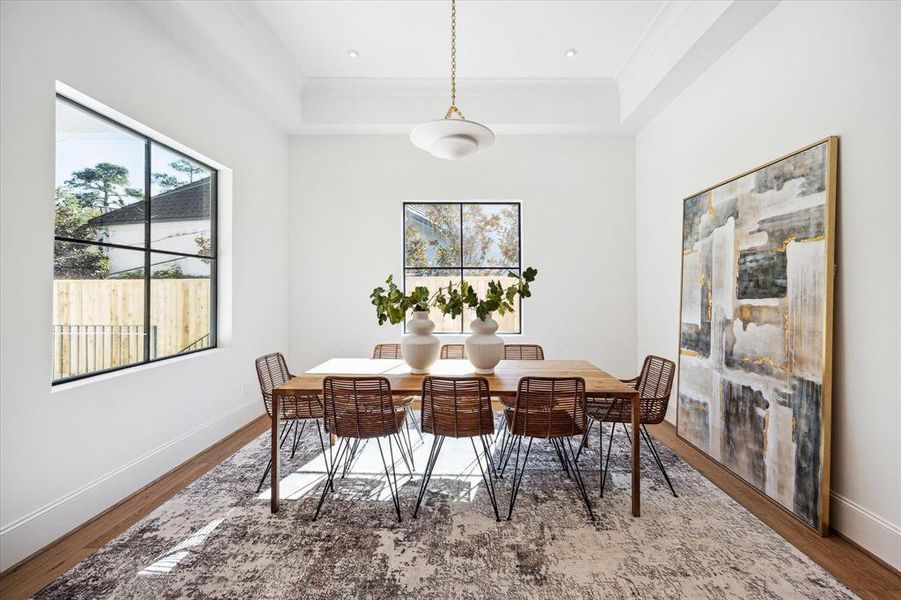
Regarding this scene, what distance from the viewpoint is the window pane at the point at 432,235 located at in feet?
16.3

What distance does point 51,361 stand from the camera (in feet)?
7.09

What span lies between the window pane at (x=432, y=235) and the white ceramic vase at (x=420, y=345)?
2200mm

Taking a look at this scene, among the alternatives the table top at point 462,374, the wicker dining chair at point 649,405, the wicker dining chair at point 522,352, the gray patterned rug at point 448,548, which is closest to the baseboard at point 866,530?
the gray patterned rug at point 448,548

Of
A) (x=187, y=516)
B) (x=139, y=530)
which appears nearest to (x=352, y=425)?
(x=187, y=516)

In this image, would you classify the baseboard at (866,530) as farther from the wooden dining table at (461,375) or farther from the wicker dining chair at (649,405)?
the wooden dining table at (461,375)

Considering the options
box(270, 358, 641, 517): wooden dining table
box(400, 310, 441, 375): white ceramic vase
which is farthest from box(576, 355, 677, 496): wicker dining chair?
box(400, 310, 441, 375): white ceramic vase

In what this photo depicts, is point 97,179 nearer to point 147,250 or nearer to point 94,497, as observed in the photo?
point 147,250

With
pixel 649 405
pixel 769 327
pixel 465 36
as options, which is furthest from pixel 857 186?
pixel 465 36

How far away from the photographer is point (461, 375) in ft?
→ 8.98

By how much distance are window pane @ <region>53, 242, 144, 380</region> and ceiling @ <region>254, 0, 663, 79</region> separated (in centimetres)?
237

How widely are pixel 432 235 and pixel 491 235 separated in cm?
72

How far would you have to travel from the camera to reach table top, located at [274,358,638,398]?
2.39 m

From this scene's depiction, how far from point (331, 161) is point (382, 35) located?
1.67 metres

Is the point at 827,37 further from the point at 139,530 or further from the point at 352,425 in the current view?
the point at 139,530
